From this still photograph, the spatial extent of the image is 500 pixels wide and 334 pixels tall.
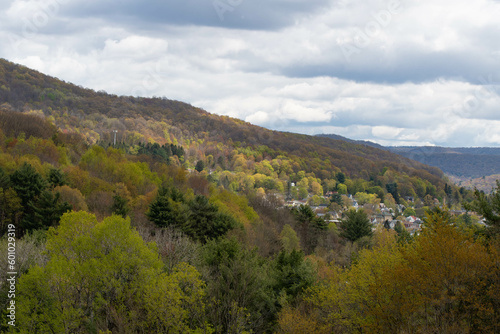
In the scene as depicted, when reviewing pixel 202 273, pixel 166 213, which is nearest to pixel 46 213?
pixel 166 213

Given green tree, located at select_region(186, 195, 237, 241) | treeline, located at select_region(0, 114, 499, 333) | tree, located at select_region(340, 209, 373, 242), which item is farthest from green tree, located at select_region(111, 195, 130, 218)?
tree, located at select_region(340, 209, 373, 242)

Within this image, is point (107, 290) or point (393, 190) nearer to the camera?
point (107, 290)

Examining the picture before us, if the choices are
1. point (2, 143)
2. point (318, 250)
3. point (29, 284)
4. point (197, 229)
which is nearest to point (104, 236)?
point (29, 284)

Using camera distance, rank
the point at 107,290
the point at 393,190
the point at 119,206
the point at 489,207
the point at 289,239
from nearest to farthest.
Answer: the point at 107,290 < the point at 489,207 < the point at 119,206 < the point at 289,239 < the point at 393,190

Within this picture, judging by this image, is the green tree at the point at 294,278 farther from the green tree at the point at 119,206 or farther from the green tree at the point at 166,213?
the green tree at the point at 119,206

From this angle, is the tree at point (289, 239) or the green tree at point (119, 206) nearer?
the green tree at point (119, 206)

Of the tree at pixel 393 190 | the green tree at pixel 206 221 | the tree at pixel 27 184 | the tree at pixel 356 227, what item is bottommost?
the tree at pixel 393 190

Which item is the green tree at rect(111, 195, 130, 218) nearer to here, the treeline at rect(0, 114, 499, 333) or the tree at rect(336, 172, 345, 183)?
the treeline at rect(0, 114, 499, 333)

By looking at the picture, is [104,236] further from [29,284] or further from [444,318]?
[444,318]

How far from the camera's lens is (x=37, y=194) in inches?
1499

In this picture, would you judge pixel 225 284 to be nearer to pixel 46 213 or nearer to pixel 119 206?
pixel 46 213

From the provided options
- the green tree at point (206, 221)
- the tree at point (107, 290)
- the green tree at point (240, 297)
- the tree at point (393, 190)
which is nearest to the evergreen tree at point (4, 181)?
the green tree at point (206, 221)

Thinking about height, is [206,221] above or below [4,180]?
below

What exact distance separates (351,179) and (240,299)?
168 m
